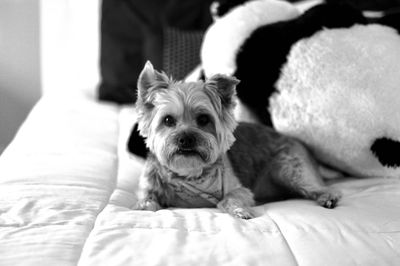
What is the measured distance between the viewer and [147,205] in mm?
1990

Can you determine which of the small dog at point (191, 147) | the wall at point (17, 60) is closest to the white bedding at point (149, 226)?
the small dog at point (191, 147)

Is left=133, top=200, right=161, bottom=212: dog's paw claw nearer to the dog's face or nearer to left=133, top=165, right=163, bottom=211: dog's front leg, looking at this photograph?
left=133, top=165, right=163, bottom=211: dog's front leg

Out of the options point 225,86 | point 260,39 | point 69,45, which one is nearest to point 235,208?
point 225,86

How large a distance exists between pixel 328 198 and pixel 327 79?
615 millimetres

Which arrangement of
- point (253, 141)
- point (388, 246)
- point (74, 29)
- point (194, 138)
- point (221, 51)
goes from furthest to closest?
point (74, 29) < point (221, 51) < point (253, 141) < point (194, 138) < point (388, 246)

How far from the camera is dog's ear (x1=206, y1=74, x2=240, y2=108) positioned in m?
2.10

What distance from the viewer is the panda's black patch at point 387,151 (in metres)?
2.20

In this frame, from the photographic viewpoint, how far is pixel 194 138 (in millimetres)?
2016

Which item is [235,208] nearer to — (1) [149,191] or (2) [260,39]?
(1) [149,191]

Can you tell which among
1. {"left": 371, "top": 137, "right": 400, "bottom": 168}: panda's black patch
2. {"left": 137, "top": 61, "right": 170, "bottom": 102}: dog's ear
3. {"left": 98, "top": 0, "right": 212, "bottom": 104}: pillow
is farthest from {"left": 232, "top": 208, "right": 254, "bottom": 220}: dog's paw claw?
{"left": 98, "top": 0, "right": 212, "bottom": 104}: pillow

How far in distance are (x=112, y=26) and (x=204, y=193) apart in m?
1.96

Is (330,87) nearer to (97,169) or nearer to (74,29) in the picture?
(97,169)

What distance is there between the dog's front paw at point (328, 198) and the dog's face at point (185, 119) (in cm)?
46

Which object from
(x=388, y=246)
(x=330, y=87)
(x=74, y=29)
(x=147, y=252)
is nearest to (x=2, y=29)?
(x=74, y=29)
